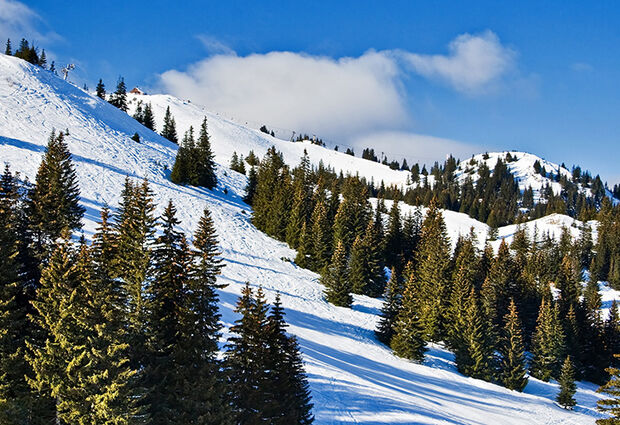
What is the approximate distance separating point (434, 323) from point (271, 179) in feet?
118

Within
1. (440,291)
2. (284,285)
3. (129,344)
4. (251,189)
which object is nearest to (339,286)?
(284,285)

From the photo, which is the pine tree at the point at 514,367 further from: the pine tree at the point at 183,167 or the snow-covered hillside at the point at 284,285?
the pine tree at the point at 183,167

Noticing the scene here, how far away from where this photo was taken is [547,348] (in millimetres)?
47094

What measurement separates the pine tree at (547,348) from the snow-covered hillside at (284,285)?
1.93 m

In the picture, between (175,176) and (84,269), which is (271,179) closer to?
(175,176)

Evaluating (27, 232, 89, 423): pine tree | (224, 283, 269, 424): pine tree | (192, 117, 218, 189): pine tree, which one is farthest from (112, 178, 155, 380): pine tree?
(192, 117, 218, 189): pine tree

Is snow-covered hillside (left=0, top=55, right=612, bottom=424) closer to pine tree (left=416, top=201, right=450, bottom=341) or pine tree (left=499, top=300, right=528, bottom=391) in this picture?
pine tree (left=499, top=300, right=528, bottom=391)

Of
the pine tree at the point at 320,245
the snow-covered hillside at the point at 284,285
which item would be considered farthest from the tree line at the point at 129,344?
the pine tree at the point at 320,245

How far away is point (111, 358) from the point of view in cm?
1337

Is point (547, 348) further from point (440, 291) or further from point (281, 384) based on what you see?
point (281, 384)

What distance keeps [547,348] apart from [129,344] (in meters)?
49.0

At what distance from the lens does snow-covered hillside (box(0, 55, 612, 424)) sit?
27.7 meters

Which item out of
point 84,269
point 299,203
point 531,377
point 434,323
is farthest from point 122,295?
point 531,377

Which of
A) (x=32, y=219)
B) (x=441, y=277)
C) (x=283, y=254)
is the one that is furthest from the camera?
(x=283, y=254)
